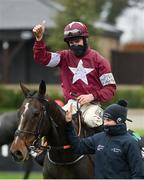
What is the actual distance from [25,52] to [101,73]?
3101cm

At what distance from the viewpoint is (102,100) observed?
8.71 metres

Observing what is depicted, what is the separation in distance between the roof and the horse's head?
1151 inches

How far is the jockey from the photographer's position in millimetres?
8672

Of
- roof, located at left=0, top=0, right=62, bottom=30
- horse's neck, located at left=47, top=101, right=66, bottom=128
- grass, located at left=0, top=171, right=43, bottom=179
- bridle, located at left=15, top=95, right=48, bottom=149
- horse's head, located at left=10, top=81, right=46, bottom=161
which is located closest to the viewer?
horse's head, located at left=10, top=81, right=46, bottom=161

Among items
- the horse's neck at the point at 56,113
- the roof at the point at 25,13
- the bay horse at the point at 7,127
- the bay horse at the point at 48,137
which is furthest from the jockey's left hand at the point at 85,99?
the roof at the point at 25,13

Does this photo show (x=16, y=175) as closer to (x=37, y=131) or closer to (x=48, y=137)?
(x=48, y=137)

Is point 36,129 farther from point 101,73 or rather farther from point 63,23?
point 63,23

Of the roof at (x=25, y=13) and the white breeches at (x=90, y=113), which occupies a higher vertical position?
the white breeches at (x=90, y=113)

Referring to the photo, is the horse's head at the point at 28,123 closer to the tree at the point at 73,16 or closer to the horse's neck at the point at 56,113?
the horse's neck at the point at 56,113

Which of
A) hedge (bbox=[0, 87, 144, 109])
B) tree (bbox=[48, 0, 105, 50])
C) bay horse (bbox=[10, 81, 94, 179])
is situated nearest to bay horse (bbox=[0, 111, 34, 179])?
bay horse (bbox=[10, 81, 94, 179])

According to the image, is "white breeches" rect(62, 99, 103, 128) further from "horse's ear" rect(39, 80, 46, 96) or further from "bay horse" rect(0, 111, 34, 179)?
"bay horse" rect(0, 111, 34, 179)

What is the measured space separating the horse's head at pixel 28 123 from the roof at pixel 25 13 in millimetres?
29232

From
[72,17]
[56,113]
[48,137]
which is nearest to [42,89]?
[56,113]

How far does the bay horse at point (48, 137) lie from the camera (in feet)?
25.1
